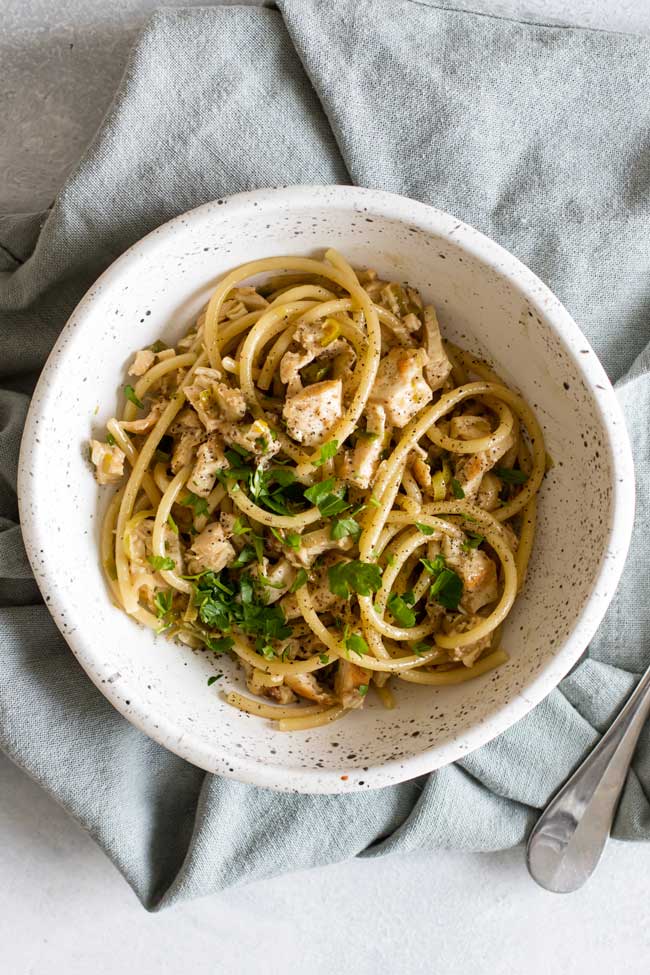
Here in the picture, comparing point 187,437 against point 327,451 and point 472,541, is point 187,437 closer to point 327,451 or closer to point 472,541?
point 327,451

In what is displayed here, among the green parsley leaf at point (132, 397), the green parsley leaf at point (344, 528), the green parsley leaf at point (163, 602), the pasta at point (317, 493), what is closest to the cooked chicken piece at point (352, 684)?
the pasta at point (317, 493)

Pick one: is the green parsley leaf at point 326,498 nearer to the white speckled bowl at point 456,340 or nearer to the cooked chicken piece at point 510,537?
the cooked chicken piece at point 510,537

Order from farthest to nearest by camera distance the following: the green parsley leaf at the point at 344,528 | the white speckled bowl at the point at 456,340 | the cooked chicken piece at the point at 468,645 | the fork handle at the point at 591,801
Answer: the fork handle at the point at 591,801 → the cooked chicken piece at the point at 468,645 → the green parsley leaf at the point at 344,528 → the white speckled bowl at the point at 456,340

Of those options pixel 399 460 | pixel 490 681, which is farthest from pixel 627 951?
pixel 399 460

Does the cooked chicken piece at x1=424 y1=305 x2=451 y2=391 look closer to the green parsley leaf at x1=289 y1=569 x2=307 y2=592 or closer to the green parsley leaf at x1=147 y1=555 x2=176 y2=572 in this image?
the green parsley leaf at x1=289 y1=569 x2=307 y2=592

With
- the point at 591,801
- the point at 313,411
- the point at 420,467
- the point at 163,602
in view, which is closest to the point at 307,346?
the point at 313,411

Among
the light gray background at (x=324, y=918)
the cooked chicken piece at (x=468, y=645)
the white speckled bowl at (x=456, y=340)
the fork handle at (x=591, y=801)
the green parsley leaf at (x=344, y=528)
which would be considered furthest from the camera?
the light gray background at (x=324, y=918)

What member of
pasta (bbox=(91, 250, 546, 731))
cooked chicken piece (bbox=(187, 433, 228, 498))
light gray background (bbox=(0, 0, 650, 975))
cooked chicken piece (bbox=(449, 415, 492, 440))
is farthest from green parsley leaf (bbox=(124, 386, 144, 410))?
light gray background (bbox=(0, 0, 650, 975))
